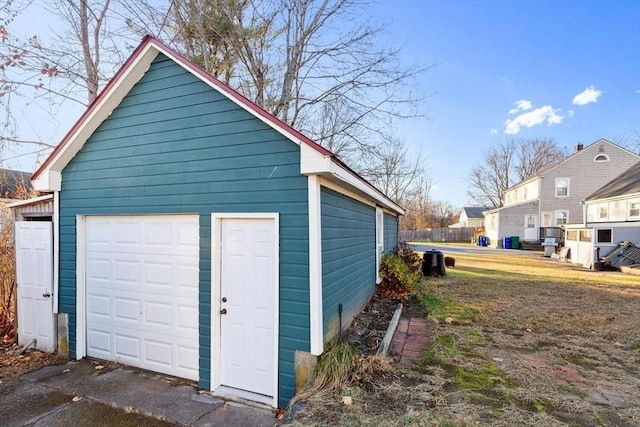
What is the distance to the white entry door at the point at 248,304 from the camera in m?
3.98

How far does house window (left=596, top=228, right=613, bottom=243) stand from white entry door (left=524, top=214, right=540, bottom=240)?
13.2m

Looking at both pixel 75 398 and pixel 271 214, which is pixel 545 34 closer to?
pixel 271 214

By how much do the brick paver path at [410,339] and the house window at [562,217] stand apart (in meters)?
26.2

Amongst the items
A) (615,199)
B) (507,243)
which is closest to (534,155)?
(507,243)

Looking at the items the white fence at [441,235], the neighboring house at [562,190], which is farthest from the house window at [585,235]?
the white fence at [441,235]

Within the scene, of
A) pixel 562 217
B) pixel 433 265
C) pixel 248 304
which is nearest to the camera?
pixel 248 304

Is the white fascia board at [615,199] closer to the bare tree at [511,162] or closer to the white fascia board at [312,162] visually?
the bare tree at [511,162]

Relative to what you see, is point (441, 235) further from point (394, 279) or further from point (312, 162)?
point (312, 162)

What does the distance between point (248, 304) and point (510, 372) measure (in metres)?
3.62

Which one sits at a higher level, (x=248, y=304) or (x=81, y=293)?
(x=248, y=304)

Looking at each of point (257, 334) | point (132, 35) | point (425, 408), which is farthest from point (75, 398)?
point (132, 35)

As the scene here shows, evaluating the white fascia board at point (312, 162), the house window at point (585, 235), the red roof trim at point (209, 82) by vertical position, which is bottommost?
the house window at point (585, 235)

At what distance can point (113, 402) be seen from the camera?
3.99 metres

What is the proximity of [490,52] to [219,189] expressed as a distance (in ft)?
40.6
